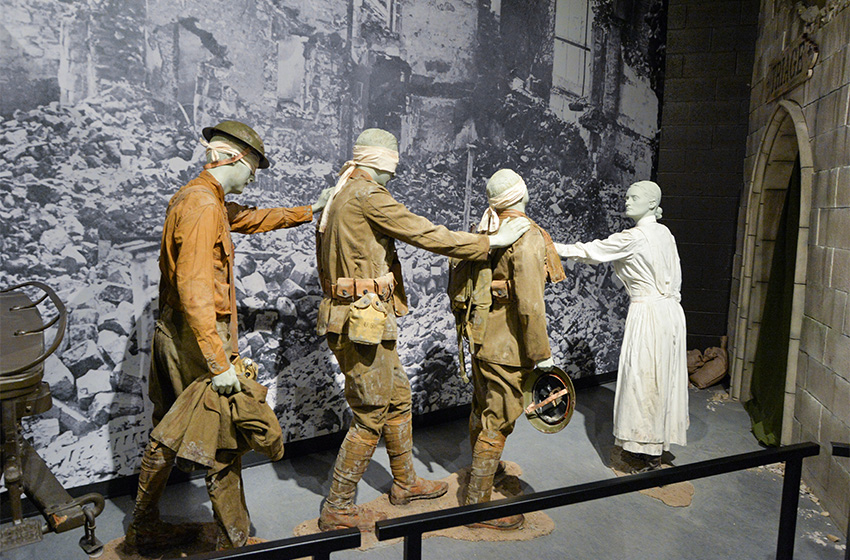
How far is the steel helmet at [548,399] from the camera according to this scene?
12.1ft

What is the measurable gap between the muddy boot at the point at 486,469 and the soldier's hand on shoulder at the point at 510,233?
1.03 m

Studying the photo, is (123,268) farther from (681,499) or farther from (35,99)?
(681,499)

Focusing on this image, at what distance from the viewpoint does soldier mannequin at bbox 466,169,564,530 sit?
134 inches

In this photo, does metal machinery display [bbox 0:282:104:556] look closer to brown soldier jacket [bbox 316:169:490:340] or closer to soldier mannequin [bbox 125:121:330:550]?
soldier mannequin [bbox 125:121:330:550]

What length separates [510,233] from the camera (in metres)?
3.39

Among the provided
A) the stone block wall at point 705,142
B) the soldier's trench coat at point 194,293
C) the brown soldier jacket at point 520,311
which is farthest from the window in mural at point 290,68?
the stone block wall at point 705,142

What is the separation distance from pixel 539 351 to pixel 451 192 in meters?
1.97

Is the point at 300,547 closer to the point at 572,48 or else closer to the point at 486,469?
the point at 486,469

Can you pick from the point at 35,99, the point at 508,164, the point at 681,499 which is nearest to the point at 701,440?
the point at 681,499

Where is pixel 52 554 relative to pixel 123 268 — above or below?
below

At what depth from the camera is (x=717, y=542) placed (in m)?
3.54

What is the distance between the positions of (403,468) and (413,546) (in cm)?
208

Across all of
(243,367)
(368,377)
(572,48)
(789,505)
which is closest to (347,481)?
(368,377)

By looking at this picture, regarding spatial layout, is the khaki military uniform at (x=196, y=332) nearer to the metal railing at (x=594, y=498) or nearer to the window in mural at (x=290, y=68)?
the window in mural at (x=290, y=68)
